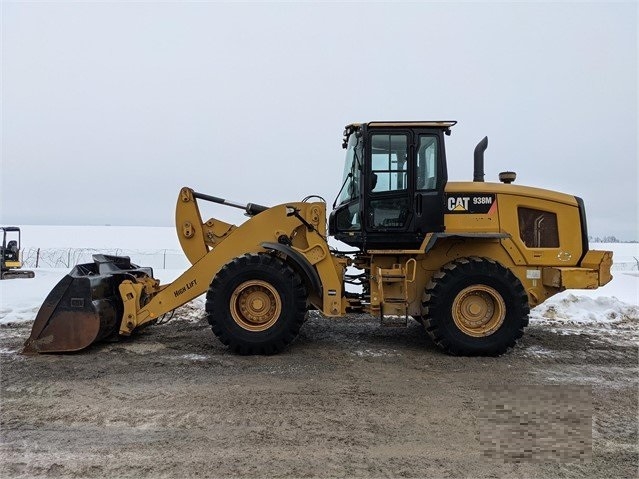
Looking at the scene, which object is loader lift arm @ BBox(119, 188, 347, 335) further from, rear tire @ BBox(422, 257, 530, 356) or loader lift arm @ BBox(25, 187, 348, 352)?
rear tire @ BBox(422, 257, 530, 356)

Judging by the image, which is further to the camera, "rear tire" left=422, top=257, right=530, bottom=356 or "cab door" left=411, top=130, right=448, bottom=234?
"cab door" left=411, top=130, right=448, bottom=234

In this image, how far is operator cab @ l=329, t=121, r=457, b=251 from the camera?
6.16 meters

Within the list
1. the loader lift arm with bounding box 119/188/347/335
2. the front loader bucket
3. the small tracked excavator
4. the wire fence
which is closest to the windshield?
the loader lift arm with bounding box 119/188/347/335

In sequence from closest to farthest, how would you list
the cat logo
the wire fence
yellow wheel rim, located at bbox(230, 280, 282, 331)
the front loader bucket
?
the front loader bucket, yellow wheel rim, located at bbox(230, 280, 282, 331), the cat logo, the wire fence

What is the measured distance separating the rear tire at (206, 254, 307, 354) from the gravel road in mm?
239

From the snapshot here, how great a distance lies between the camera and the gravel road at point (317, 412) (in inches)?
124

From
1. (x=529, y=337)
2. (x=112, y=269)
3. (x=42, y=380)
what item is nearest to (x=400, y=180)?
(x=529, y=337)

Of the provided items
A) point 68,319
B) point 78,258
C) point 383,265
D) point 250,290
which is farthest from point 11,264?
point 383,265

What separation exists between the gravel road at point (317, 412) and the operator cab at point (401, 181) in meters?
1.64

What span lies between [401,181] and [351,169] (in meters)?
0.81

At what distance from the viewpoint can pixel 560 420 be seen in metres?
3.68

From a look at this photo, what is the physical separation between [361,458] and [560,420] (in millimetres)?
1712

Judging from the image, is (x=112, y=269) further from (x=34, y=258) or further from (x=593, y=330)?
(x=34, y=258)

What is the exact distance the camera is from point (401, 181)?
6.22m
